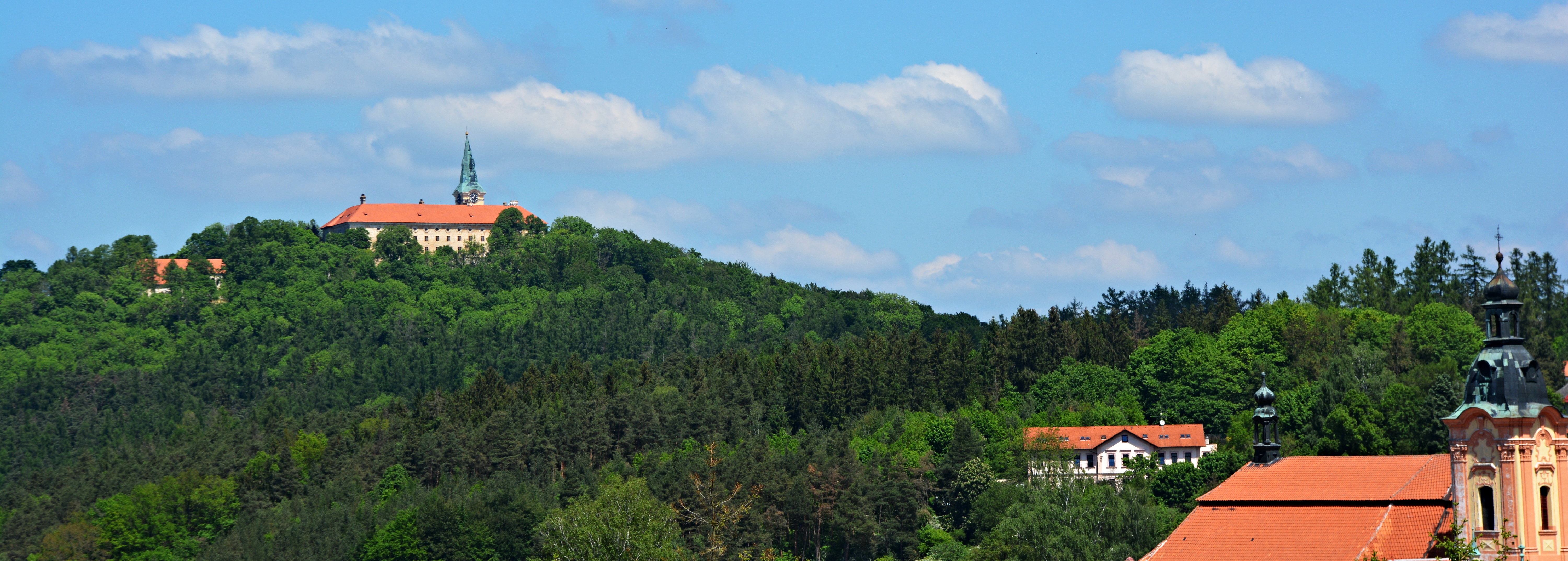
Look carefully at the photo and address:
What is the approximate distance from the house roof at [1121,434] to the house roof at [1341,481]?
60.8 meters

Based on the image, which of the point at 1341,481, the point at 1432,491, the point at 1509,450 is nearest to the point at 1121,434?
the point at 1341,481

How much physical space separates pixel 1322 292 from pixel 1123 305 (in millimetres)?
42949

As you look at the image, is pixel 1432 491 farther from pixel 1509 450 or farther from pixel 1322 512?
pixel 1509 450

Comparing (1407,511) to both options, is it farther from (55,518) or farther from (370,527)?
(55,518)

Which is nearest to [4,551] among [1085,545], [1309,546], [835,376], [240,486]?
[240,486]

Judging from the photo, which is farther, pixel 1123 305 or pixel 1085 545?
pixel 1123 305

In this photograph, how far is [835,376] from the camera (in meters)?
142

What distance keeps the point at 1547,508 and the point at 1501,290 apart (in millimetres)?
5558

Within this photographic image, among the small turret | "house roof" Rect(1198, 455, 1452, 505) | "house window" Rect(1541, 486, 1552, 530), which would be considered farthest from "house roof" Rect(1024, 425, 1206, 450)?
"house window" Rect(1541, 486, 1552, 530)

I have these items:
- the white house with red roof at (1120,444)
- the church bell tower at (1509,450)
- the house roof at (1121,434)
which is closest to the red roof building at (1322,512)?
the church bell tower at (1509,450)

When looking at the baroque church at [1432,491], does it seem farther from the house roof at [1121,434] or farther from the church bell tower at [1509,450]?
the house roof at [1121,434]

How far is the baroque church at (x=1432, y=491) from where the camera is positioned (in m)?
44.2

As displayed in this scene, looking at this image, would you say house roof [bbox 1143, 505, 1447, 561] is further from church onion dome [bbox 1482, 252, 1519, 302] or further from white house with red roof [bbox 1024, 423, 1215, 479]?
white house with red roof [bbox 1024, 423, 1215, 479]

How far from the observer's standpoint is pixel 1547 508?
44.6 m
